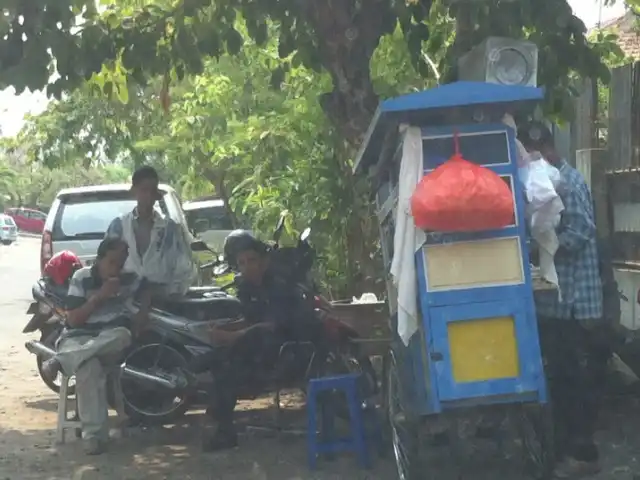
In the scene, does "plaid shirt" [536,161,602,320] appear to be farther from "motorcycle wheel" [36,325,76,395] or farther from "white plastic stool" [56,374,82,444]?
"motorcycle wheel" [36,325,76,395]

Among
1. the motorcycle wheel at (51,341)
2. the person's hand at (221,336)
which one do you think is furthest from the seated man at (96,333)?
the motorcycle wheel at (51,341)

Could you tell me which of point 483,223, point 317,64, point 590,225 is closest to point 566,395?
point 590,225

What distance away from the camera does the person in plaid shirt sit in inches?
213

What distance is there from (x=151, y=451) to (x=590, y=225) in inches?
132

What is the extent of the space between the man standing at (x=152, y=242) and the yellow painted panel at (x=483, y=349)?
329 centimetres

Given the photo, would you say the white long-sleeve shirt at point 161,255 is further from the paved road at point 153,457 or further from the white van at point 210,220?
the white van at point 210,220

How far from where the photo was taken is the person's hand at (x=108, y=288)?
6895 millimetres

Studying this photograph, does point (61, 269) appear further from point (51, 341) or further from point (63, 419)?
point (63, 419)

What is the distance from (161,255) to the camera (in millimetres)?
7637

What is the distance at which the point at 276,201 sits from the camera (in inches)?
354

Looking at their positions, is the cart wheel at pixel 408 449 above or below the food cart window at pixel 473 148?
below

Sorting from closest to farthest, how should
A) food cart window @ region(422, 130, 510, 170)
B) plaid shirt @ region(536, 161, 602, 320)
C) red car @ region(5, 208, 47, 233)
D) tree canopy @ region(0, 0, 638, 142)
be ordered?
1. food cart window @ region(422, 130, 510, 170)
2. plaid shirt @ region(536, 161, 602, 320)
3. tree canopy @ region(0, 0, 638, 142)
4. red car @ region(5, 208, 47, 233)

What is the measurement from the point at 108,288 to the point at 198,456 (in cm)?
127

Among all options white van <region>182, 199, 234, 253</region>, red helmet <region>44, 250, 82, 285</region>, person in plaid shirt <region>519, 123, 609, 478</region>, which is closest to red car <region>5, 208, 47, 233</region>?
white van <region>182, 199, 234, 253</region>
